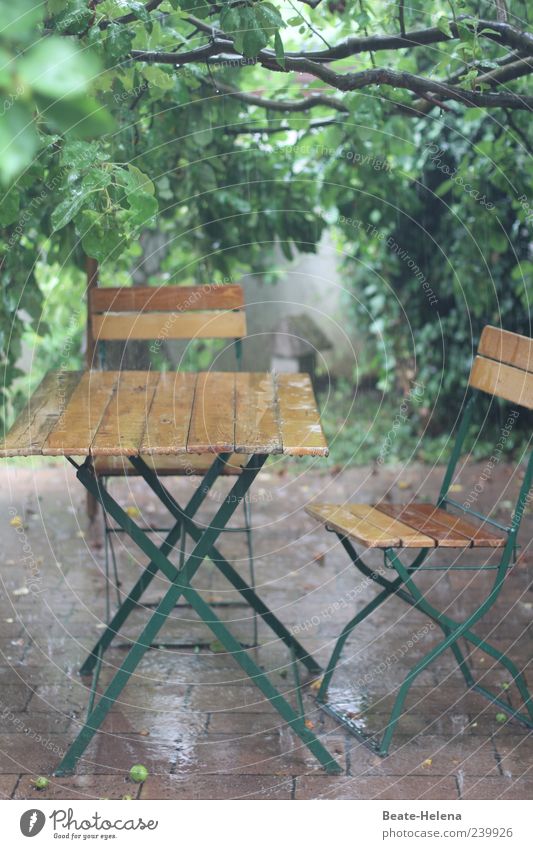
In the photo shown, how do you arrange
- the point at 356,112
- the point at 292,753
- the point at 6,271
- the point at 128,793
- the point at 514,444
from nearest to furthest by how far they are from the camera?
the point at 128,793 < the point at 292,753 < the point at 356,112 < the point at 6,271 < the point at 514,444

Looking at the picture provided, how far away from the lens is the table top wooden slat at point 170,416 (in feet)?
9.20

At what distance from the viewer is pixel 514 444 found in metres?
6.65

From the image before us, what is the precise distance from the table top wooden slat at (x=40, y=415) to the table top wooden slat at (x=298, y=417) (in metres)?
0.71

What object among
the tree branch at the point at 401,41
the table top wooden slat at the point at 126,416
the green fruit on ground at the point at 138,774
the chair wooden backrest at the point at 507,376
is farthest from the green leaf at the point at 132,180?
the green fruit on ground at the point at 138,774

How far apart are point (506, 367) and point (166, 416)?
117cm

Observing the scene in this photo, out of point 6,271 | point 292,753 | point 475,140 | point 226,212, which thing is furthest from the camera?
point 475,140

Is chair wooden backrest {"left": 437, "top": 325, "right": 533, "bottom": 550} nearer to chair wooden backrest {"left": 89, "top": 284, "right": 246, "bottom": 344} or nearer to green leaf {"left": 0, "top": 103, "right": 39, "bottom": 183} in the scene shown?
chair wooden backrest {"left": 89, "top": 284, "right": 246, "bottom": 344}

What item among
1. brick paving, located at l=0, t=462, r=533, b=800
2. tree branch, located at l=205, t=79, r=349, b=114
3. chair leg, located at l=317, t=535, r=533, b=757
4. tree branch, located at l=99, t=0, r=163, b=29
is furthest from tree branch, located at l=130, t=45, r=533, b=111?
brick paving, located at l=0, t=462, r=533, b=800

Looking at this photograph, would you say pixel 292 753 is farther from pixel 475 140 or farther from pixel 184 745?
pixel 475 140

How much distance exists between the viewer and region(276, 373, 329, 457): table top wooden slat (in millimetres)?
2835

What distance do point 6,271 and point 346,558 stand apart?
7.07 ft

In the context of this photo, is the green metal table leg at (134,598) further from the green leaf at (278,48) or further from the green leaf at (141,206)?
the green leaf at (278,48)

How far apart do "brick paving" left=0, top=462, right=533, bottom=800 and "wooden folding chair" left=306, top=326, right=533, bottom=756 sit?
0.32ft

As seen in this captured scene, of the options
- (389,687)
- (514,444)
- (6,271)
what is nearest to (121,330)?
(6,271)
